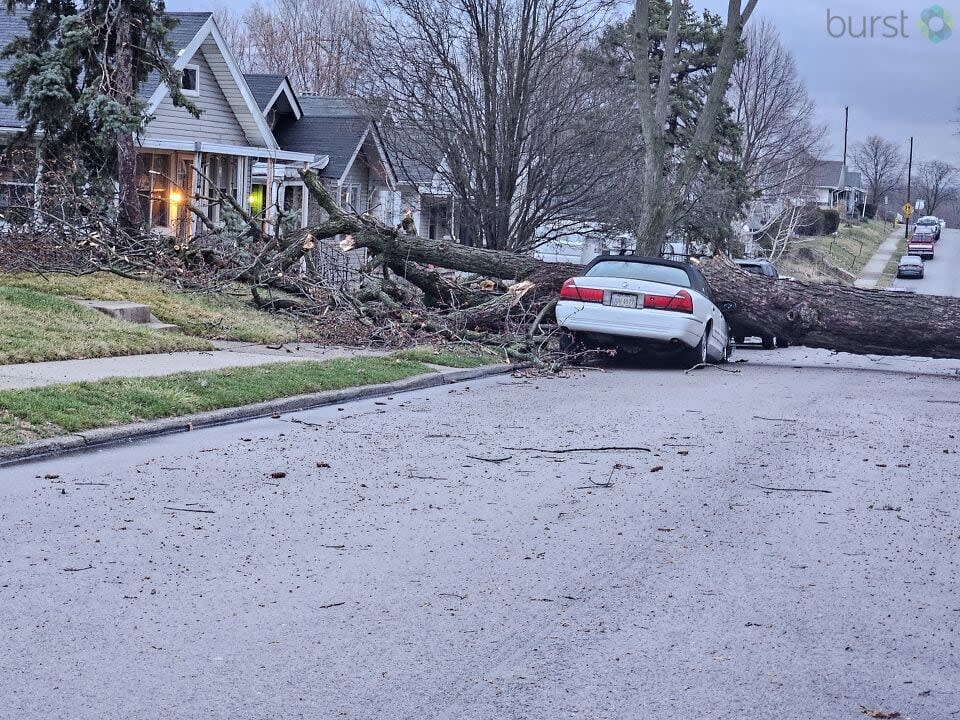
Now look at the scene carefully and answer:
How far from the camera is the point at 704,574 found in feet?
21.3

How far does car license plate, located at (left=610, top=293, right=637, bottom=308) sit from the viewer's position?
16766 millimetres

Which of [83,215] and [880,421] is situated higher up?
[83,215]

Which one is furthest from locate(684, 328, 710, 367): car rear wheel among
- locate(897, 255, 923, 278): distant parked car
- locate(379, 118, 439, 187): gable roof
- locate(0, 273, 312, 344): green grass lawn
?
locate(897, 255, 923, 278): distant parked car

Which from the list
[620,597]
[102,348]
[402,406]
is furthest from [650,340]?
[620,597]

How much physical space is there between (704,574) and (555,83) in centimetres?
1891

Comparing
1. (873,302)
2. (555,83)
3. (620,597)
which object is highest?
(555,83)

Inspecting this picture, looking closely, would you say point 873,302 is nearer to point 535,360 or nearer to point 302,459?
point 535,360

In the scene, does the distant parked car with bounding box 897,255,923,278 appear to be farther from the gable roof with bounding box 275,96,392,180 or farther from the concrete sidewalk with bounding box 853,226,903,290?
the gable roof with bounding box 275,96,392,180

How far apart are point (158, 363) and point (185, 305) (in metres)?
4.44

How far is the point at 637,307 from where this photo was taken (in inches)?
658

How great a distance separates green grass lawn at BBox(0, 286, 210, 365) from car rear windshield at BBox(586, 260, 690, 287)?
5.69 metres

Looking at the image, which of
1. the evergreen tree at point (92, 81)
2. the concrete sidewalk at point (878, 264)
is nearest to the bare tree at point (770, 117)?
the concrete sidewalk at point (878, 264)

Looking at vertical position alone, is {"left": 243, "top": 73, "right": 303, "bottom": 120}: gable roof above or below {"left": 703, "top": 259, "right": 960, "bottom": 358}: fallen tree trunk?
above

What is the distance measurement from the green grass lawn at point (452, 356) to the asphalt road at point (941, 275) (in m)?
31.6
